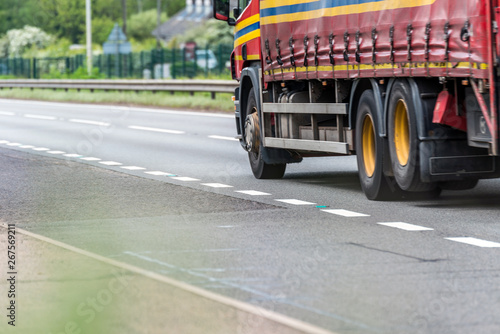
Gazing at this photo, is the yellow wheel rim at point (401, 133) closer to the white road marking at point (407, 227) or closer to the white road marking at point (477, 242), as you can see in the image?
the white road marking at point (407, 227)

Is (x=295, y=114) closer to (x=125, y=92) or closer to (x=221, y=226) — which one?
(x=221, y=226)

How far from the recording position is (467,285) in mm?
7645

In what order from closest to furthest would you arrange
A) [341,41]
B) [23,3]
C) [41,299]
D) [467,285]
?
[41,299] < [467,285] < [341,41] < [23,3]

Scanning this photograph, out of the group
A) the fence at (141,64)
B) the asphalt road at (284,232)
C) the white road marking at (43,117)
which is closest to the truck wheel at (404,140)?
the asphalt road at (284,232)

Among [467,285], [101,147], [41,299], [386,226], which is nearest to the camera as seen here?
[41,299]

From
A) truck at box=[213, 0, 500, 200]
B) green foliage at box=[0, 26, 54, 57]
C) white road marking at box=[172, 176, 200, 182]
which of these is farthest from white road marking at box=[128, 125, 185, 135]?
green foliage at box=[0, 26, 54, 57]

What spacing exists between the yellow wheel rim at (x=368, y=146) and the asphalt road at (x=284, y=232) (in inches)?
15.6

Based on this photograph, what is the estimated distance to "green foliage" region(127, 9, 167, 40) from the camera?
149 metres

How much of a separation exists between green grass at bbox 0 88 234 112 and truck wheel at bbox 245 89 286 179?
59.5ft

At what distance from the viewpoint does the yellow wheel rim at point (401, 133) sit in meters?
12.2

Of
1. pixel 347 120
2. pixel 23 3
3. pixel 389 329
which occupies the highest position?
pixel 23 3

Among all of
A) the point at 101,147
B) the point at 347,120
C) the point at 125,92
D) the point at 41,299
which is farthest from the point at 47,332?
the point at 125,92

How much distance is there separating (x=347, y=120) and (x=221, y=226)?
344 cm

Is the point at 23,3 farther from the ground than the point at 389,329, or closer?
farther from the ground
